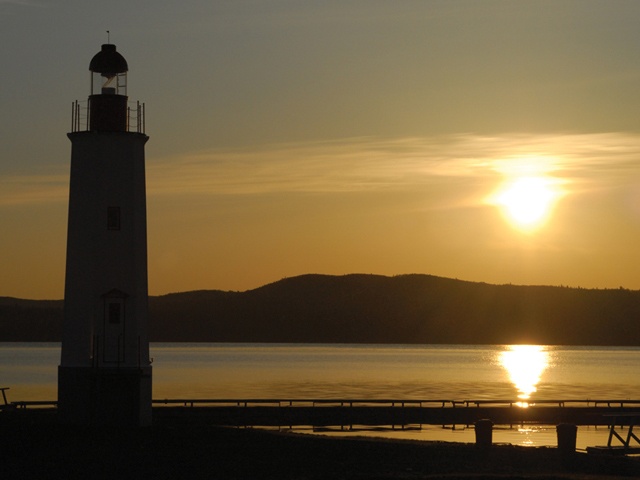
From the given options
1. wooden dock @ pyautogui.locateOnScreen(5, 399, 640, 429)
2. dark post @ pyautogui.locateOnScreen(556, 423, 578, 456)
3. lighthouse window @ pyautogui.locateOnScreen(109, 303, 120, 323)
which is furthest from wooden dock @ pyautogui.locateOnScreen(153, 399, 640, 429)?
dark post @ pyautogui.locateOnScreen(556, 423, 578, 456)

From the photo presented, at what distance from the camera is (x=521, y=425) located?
149 ft

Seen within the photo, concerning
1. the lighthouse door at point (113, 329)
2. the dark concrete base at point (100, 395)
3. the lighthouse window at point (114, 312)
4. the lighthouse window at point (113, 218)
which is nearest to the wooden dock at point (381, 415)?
the dark concrete base at point (100, 395)

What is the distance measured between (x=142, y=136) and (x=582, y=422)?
72.5ft

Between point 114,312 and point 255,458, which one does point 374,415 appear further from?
point 255,458

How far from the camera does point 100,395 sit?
99.6 feet

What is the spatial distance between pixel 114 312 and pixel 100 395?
7.52ft

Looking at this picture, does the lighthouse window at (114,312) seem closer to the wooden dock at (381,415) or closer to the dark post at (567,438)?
the wooden dock at (381,415)

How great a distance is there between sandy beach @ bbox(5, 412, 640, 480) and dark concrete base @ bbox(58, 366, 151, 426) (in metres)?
0.58

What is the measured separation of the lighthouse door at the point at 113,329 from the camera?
30.2 meters

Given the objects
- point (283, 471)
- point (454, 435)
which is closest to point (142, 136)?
point (283, 471)

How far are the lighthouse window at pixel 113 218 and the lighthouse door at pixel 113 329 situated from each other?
1.86 meters

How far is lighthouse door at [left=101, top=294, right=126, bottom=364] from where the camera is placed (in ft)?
99.2

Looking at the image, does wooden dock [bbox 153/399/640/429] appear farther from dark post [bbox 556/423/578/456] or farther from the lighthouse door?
dark post [bbox 556/423/578/456]

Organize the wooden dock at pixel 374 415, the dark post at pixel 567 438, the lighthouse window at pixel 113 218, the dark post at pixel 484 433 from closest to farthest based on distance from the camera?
1. the dark post at pixel 567 438
2. the dark post at pixel 484 433
3. the lighthouse window at pixel 113 218
4. the wooden dock at pixel 374 415
